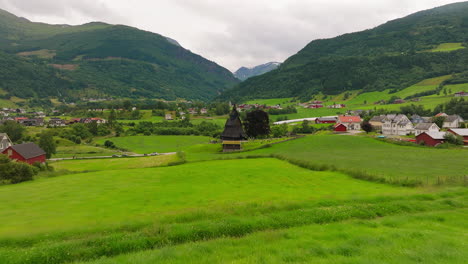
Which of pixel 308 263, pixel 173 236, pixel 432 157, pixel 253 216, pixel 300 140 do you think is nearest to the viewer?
pixel 308 263

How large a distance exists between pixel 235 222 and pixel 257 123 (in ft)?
194

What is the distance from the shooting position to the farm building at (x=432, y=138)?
61.9m

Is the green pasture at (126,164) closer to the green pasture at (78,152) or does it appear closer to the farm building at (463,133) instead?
the green pasture at (78,152)

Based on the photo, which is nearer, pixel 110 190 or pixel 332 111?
pixel 110 190

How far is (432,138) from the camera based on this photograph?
62.4 metres

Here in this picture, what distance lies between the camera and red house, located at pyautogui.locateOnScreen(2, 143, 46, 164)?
54.8m

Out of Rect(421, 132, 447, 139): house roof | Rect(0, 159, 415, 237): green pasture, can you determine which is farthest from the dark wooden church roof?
Rect(421, 132, 447, 139): house roof

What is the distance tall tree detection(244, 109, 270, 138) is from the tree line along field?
43.1 m

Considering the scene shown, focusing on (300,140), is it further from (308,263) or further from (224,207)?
(308,263)

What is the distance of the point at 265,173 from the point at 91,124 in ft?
341

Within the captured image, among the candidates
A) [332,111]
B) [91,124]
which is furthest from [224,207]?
[332,111]

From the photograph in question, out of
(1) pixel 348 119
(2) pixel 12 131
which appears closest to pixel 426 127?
(1) pixel 348 119

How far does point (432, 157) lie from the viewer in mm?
43469

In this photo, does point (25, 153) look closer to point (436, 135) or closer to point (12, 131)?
point (12, 131)
